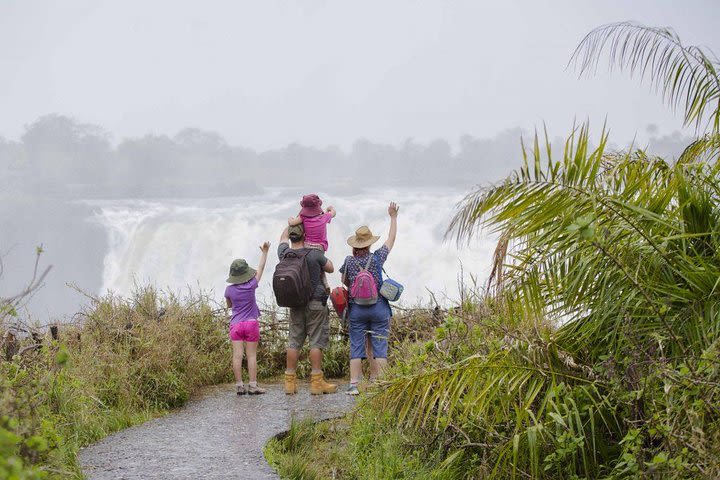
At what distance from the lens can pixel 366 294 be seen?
9625 mm

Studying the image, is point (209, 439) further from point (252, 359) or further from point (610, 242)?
point (610, 242)

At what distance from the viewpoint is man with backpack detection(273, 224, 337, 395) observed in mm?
9641

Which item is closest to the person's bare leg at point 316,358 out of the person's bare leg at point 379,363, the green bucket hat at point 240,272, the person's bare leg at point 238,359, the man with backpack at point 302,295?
the man with backpack at point 302,295

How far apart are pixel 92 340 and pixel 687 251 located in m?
6.58

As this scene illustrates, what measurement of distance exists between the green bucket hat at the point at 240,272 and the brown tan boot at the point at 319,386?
1.31 metres

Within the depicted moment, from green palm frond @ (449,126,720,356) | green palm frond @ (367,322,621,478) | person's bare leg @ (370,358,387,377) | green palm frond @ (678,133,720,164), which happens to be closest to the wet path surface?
person's bare leg @ (370,358,387,377)

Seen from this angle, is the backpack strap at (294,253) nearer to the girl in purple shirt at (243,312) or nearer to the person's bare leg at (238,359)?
the girl in purple shirt at (243,312)

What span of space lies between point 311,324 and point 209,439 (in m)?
2.37

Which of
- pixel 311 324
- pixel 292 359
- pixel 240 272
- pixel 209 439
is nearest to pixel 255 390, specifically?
pixel 292 359

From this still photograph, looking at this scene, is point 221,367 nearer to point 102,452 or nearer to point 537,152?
point 102,452

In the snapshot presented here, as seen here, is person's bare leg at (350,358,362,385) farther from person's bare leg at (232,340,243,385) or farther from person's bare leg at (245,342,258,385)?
person's bare leg at (232,340,243,385)

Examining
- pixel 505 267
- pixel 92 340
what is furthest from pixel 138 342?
pixel 505 267

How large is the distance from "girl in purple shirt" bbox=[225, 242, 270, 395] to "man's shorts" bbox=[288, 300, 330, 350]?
0.45 m

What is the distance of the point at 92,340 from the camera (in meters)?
10.2
